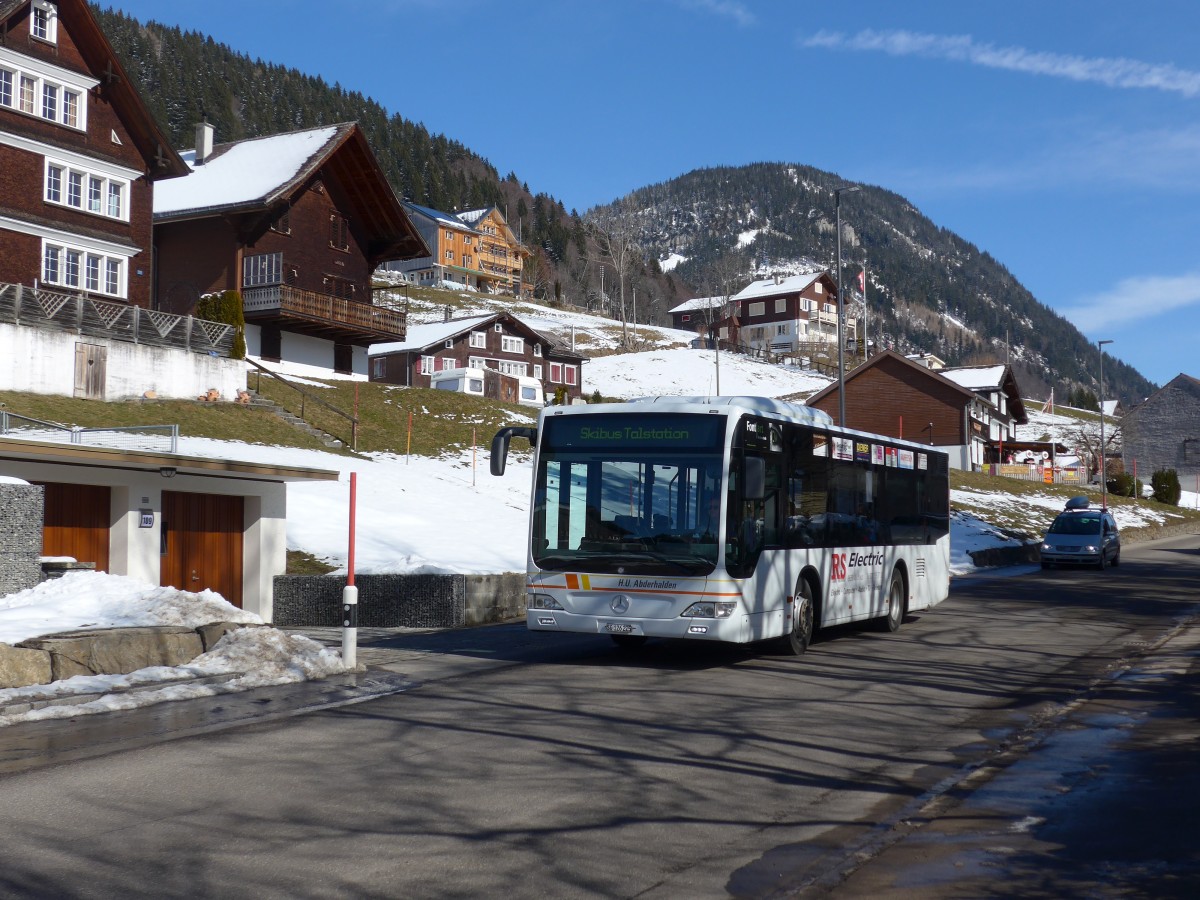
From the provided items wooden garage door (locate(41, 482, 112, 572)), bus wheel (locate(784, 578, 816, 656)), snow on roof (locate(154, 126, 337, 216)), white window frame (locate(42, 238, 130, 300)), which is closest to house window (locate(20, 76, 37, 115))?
white window frame (locate(42, 238, 130, 300))

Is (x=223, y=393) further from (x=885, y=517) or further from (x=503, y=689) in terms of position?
(x=503, y=689)

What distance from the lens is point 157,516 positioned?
2070 cm

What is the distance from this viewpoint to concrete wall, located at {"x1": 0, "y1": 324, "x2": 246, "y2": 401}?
32.8 m

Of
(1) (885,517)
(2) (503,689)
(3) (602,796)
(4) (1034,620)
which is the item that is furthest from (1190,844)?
(4) (1034,620)

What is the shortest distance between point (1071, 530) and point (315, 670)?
30.8 metres

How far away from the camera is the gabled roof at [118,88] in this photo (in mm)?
42438

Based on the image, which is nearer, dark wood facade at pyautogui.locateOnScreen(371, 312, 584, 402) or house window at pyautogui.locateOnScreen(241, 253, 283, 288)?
house window at pyautogui.locateOnScreen(241, 253, 283, 288)

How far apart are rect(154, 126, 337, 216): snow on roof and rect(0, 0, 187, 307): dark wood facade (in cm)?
719

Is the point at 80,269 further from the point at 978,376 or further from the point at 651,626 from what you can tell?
the point at 978,376

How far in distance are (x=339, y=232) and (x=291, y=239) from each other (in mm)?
3606

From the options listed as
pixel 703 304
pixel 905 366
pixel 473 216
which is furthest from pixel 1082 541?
pixel 703 304

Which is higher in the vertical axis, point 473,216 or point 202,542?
point 473,216

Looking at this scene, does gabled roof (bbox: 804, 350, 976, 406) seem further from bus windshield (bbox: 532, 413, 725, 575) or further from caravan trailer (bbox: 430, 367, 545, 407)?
bus windshield (bbox: 532, 413, 725, 575)

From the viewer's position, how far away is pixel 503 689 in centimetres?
1241
